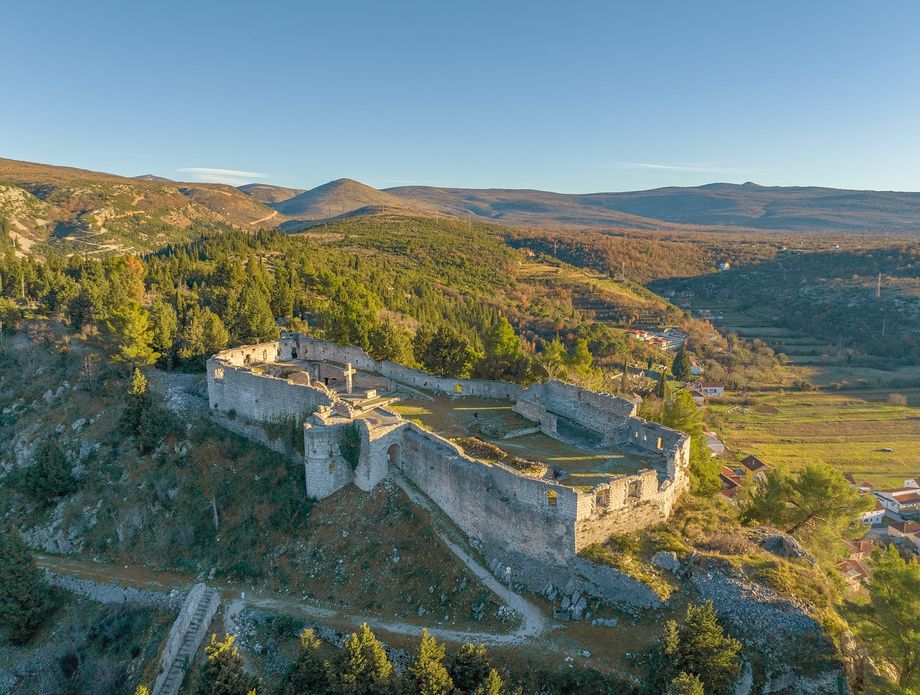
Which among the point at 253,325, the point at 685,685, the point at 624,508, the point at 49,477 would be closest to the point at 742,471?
the point at 624,508

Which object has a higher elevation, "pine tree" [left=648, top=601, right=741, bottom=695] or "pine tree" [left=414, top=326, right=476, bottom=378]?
"pine tree" [left=414, top=326, right=476, bottom=378]

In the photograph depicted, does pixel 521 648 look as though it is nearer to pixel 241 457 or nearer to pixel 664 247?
pixel 241 457

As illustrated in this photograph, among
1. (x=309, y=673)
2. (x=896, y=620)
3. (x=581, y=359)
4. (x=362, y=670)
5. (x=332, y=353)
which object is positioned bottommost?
(x=309, y=673)

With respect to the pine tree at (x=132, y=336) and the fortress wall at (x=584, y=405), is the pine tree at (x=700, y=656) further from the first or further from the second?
the pine tree at (x=132, y=336)

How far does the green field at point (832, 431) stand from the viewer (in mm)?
47719

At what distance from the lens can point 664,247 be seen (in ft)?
451

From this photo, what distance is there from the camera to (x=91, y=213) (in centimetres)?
12206

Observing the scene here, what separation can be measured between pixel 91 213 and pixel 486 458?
13239 centimetres

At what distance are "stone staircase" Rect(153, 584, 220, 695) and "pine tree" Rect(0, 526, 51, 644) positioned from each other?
6203mm

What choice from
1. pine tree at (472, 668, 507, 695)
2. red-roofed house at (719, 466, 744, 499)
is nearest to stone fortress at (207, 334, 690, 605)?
pine tree at (472, 668, 507, 695)

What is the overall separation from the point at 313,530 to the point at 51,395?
2245cm

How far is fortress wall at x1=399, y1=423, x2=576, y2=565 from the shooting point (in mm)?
17562

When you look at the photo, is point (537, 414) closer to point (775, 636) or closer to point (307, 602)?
point (307, 602)

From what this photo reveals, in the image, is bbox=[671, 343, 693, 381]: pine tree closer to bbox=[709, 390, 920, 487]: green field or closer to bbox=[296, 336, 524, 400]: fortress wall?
bbox=[709, 390, 920, 487]: green field
